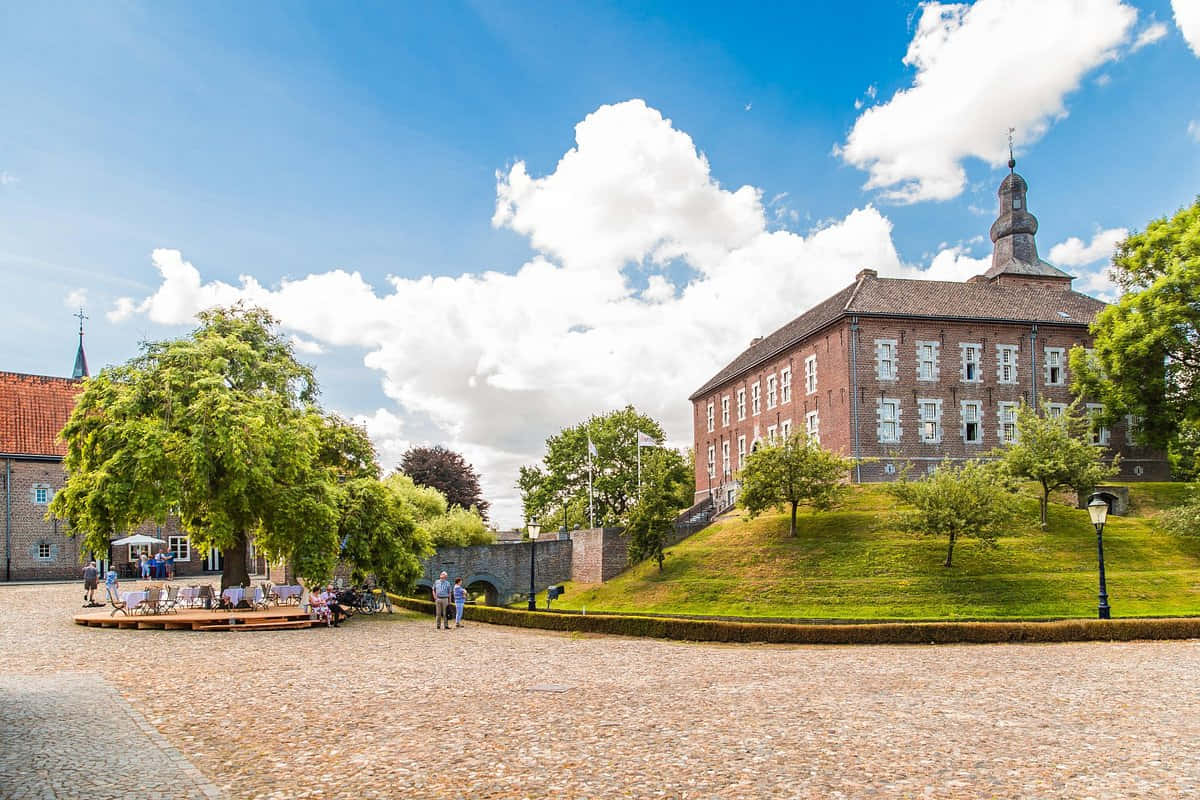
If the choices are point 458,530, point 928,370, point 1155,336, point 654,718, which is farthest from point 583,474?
point 654,718

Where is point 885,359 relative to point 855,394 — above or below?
above

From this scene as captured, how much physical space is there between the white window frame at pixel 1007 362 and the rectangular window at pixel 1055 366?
2.00m

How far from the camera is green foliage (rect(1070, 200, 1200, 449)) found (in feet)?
135

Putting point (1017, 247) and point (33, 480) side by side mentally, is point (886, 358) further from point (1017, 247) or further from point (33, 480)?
point (33, 480)

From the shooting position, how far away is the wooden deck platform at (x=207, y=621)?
75.8 feet

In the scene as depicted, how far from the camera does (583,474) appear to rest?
74938 mm

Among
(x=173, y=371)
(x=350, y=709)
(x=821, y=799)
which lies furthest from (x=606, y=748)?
(x=173, y=371)

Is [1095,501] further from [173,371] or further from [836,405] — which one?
[173,371]

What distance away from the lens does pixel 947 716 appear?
467 inches

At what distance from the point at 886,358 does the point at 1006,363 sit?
24.7ft

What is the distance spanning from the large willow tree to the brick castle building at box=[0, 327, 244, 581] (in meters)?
20.9

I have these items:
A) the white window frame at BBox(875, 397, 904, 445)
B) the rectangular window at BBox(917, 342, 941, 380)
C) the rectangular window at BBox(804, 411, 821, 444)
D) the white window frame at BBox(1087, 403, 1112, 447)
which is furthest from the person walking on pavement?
the white window frame at BBox(1087, 403, 1112, 447)

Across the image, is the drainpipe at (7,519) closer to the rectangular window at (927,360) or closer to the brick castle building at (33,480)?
the brick castle building at (33,480)

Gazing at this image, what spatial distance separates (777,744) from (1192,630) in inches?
727
